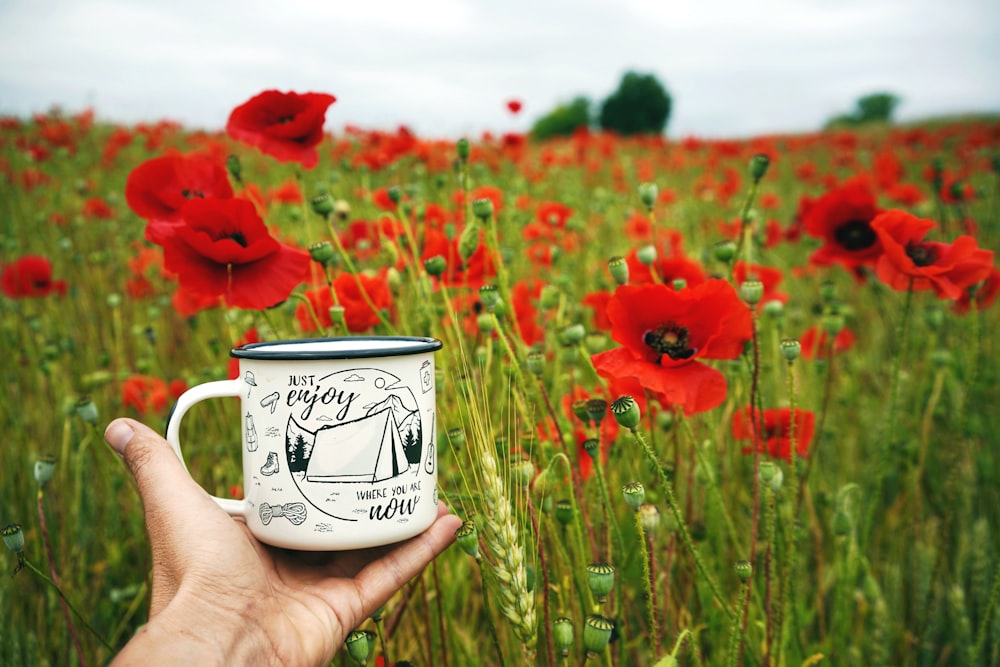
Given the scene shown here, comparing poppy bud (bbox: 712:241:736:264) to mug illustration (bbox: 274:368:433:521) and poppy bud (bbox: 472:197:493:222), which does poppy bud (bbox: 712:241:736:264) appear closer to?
poppy bud (bbox: 472:197:493:222)

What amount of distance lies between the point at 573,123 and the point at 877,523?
20.7 meters

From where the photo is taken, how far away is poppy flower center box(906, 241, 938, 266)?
1.16m

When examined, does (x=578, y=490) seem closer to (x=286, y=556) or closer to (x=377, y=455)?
(x=377, y=455)

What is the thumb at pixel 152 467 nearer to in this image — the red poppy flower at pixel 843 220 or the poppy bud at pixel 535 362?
the poppy bud at pixel 535 362

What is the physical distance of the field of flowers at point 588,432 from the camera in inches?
31.6

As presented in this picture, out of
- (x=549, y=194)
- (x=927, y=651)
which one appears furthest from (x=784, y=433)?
(x=549, y=194)

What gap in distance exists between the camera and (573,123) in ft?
68.9

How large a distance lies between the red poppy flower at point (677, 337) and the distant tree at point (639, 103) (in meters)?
21.9

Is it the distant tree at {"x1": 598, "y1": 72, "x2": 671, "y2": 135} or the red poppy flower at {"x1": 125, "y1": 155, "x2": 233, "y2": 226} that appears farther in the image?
the distant tree at {"x1": 598, "y1": 72, "x2": 671, "y2": 135}

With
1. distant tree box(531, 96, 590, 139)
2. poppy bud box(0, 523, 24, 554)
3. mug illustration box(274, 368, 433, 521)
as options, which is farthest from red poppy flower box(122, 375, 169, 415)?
distant tree box(531, 96, 590, 139)

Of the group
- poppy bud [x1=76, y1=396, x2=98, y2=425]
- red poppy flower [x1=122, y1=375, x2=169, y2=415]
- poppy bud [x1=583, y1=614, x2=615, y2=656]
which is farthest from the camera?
red poppy flower [x1=122, y1=375, x2=169, y2=415]

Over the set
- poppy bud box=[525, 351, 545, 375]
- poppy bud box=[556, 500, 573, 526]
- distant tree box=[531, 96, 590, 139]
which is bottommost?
poppy bud box=[556, 500, 573, 526]

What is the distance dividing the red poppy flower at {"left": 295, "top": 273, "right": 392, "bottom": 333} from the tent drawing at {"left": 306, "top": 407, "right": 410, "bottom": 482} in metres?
0.46

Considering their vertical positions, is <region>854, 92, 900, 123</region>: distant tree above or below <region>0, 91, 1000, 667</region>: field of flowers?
above
